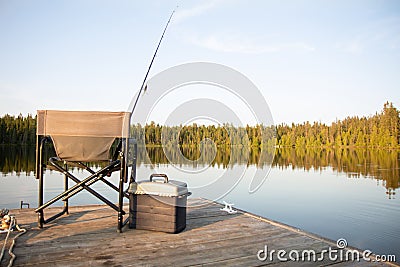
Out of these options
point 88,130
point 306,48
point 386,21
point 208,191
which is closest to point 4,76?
point 306,48

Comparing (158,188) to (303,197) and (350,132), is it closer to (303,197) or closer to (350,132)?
(303,197)

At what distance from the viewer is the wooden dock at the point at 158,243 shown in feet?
9.16

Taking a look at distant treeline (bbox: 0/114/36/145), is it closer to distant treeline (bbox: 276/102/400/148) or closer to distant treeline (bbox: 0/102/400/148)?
distant treeline (bbox: 0/102/400/148)

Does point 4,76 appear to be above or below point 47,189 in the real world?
above

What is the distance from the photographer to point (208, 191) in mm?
7258

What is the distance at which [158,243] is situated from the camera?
329 cm

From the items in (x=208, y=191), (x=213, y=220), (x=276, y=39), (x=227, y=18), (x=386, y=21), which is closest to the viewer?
(x=213, y=220)

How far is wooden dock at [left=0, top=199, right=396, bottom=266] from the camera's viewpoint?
2.79m

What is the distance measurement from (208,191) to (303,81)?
61.8 ft

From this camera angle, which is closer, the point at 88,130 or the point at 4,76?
the point at 88,130

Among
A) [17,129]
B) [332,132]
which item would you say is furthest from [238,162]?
[332,132]

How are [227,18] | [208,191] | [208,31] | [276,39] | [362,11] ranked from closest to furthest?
[208,191], [208,31], [227,18], [276,39], [362,11]

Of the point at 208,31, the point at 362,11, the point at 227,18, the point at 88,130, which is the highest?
the point at 362,11

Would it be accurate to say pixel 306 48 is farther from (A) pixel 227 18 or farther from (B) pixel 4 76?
(B) pixel 4 76
